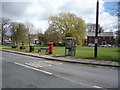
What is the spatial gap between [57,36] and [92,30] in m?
46.0

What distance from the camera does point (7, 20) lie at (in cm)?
5356

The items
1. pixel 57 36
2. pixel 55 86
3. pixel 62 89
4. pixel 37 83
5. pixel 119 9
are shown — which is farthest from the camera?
pixel 57 36

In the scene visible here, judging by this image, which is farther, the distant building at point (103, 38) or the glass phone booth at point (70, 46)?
the distant building at point (103, 38)

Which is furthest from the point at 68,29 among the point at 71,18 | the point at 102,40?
the point at 102,40

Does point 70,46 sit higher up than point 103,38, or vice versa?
point 103,38

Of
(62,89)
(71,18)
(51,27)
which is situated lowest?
(62,89)

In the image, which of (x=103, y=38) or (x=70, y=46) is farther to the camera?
(x=103, y=38)

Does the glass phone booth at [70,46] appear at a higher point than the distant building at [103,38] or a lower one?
lower

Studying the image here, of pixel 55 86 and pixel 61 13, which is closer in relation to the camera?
pixel 55 86

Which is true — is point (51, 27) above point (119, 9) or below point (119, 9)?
above

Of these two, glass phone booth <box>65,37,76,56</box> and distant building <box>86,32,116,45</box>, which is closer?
glass phone booth <box>65,37,76,56</box>

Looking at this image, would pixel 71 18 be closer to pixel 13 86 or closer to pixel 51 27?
pixel 51 27

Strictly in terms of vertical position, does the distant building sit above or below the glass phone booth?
above

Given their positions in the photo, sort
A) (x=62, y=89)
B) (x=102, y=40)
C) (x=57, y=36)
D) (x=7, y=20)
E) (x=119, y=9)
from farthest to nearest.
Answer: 1. (x=102, y=40)
2. (x=7, y=20)
3. (x=57, y=36)
4. (x=119, y=9)
5. (x=62, y=89)
